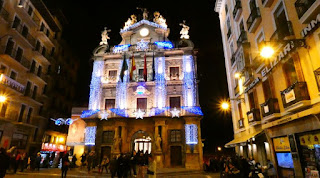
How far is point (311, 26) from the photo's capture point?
7.93 meters

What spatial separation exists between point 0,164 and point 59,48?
970 inches

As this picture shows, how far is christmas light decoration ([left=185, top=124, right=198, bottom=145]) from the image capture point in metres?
21.8

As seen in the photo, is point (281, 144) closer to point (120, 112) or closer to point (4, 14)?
point (120, 112)

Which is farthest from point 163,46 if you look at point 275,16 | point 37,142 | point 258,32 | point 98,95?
point 37,142

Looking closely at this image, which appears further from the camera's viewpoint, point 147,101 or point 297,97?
point 147,101

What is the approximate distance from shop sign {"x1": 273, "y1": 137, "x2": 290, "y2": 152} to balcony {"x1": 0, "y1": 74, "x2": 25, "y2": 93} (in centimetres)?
2131

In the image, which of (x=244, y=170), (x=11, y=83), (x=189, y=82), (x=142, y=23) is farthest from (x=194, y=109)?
(x=11, y=83)

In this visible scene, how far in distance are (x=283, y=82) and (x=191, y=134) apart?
13.2 metres

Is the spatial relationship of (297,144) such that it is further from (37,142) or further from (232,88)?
(37,142)

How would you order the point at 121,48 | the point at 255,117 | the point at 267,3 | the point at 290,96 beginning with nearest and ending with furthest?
the point at 290,96 < the point at 267,3 < the point at 255,117 < the point at 121,48

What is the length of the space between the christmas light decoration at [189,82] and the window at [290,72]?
13.5m

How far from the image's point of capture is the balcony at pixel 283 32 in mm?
9433

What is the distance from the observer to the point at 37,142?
77.2 feet

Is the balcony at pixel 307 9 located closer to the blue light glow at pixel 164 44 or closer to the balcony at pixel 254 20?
the balcony at pixel 254 20
